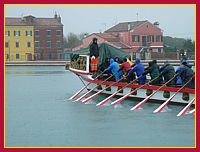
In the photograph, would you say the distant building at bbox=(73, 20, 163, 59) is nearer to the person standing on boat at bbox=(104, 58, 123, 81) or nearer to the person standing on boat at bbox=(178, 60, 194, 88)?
the person standing on boat at bbox=(104, 58, 123, 81)

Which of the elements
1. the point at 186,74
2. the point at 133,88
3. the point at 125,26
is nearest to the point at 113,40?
the point at 125,26

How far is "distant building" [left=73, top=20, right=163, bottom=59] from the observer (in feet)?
218

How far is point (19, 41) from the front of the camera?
226 feet

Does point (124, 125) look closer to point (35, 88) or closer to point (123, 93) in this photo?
point (123, 93)

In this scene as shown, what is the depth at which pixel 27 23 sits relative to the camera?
228 feet

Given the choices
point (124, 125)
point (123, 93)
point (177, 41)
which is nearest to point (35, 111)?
point (123, 93)

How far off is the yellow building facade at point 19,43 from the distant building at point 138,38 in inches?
305

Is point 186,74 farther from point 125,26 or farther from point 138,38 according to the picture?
point 125,26


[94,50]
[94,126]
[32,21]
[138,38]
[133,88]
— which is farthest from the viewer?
[32,21]

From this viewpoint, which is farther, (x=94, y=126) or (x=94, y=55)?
(x=94, y=55)

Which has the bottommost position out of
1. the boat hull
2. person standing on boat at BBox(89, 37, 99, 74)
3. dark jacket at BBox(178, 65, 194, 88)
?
the boat hull

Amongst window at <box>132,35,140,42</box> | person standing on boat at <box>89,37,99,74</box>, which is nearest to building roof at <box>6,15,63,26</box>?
window at <box>132,35,140,42</box>

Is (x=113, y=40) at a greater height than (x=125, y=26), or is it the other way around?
(x=125, y=26)

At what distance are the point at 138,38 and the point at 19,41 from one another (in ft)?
53.9
